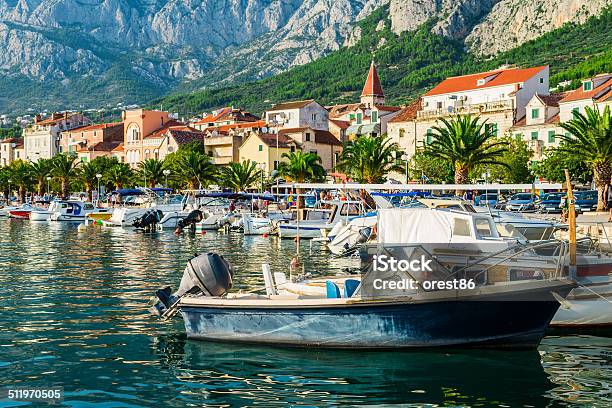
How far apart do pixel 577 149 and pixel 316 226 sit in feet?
62.9

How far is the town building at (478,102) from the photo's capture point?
89.6 metres

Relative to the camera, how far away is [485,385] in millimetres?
14883

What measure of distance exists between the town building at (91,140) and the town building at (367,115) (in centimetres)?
4370

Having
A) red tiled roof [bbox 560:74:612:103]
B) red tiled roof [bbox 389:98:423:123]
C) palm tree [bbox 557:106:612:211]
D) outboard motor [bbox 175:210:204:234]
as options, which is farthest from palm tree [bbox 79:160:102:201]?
palm tree [bbox 557:106:612:211]

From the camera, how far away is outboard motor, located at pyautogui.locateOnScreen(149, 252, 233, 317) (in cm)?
1816

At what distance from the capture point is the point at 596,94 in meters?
78.1

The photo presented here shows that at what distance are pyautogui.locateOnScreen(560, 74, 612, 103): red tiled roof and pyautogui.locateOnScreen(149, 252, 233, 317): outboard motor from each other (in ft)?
224

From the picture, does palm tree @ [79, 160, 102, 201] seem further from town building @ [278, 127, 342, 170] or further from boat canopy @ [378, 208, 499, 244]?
boat canopy @ [378, 208, 499, 244]

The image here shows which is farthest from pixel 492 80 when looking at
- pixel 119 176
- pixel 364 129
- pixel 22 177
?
pixel 22 177

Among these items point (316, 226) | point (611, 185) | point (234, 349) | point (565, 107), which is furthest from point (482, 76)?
point (234, 349)

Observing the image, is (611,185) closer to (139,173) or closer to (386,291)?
(386,291)

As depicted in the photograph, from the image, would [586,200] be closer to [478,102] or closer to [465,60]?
[478,102]

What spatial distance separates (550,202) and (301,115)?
67.3m

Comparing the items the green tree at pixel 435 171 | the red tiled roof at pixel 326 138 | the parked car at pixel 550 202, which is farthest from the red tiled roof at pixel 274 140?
the parked car at pixel 550 202
